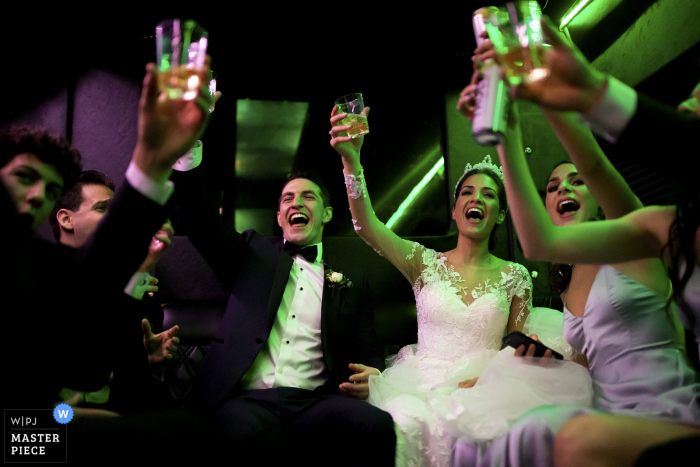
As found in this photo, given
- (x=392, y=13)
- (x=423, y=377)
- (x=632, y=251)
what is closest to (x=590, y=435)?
(x=632, y=251)

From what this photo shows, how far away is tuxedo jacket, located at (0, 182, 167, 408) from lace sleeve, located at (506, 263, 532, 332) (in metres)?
1.83

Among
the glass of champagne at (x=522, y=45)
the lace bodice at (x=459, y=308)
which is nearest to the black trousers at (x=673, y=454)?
the glass of champagne at (x=522, y=45)

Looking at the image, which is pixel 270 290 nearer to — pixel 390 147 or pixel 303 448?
pixel 303 448

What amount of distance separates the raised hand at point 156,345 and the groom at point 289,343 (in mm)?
224

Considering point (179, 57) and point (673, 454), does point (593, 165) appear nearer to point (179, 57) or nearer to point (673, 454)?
point (673, 454)

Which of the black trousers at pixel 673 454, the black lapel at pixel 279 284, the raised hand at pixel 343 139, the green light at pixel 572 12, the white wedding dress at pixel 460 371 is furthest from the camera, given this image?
A: the green light at pixel 572 12

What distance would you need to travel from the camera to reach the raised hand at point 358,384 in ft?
6.82

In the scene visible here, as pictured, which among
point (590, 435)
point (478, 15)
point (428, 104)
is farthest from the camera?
point (428, 104)

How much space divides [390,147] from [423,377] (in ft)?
7.13

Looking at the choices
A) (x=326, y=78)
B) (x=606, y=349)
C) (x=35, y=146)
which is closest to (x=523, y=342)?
(x=606, y=349)

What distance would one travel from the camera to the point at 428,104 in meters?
3.78

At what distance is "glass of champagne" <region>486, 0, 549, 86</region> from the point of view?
1092mm

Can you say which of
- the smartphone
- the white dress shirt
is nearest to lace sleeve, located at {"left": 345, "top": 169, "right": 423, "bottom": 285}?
the white dress shirt

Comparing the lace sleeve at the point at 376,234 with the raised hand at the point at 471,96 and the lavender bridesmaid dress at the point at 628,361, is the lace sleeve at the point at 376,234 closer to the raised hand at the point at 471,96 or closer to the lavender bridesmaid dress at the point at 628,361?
the lavender bridesmaid dress at the point at 628,361
